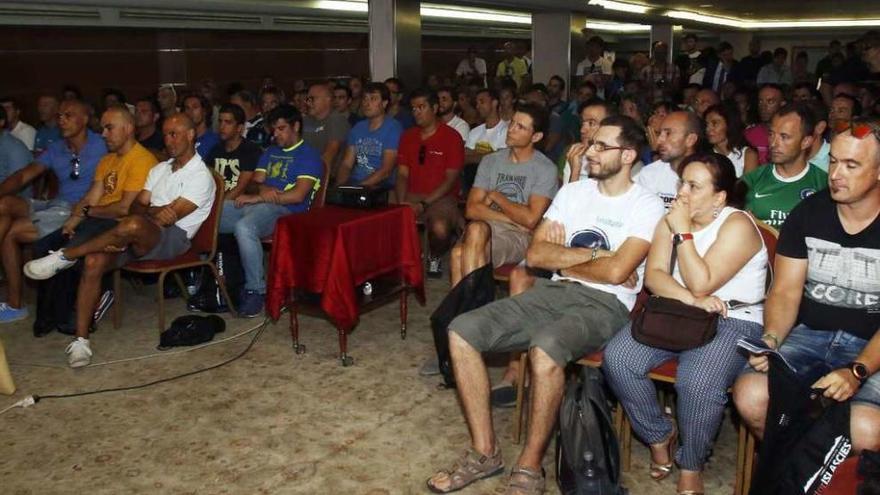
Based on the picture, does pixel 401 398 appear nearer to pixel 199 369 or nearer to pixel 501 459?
pixel 501 459

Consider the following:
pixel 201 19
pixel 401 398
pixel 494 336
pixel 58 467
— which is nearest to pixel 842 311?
pixel 494 336

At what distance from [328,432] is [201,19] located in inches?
282

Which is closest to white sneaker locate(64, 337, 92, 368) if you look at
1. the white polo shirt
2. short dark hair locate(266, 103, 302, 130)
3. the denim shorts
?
the white polo shirt

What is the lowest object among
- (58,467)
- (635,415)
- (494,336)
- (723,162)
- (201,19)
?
(58,467)

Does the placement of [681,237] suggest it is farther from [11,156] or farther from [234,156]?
[11,156]

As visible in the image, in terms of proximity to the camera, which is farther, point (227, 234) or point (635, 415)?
point (227, 234)

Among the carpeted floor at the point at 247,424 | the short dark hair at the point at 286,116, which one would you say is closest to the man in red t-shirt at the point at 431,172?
the short dark hair at the point at 286,116

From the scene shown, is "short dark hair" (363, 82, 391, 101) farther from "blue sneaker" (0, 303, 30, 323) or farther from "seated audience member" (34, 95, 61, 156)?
"blue sneaker" (0, 303, 30, 323)

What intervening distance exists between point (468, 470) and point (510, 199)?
5.39 feet

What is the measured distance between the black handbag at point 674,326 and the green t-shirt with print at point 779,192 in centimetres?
104

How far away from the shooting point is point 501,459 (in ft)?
9.73

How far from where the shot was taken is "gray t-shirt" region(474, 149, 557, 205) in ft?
13.3

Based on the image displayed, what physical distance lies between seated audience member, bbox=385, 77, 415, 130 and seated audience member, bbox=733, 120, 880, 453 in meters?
4.56

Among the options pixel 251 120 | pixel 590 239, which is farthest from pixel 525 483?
pixel 251 120
